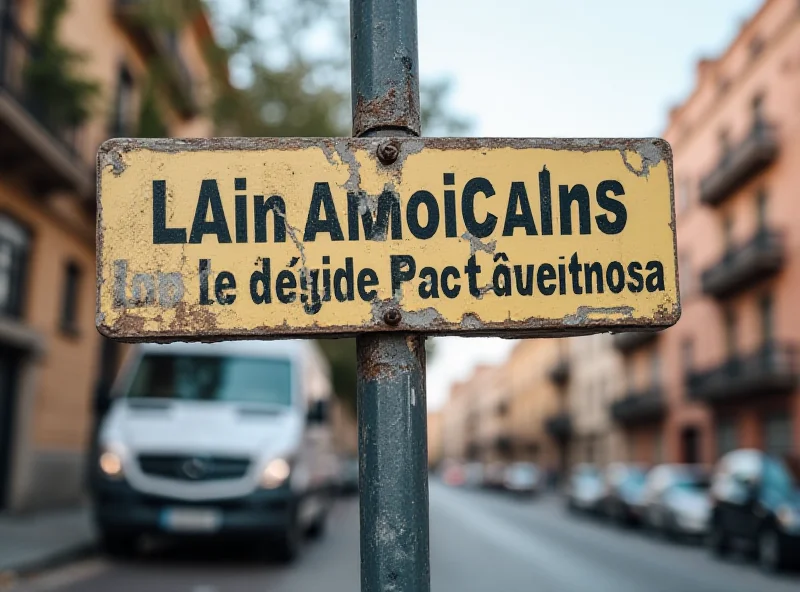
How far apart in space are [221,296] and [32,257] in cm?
1431

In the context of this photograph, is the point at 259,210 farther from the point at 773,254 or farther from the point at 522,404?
the point at 522,404

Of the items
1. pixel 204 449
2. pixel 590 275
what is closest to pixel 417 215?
pixel 590 275

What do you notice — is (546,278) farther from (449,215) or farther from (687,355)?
(687,355)

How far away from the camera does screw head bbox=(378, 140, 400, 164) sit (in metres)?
1.97

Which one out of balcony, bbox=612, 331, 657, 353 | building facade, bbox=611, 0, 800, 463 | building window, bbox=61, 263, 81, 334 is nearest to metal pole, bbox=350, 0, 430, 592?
→ building window, bbox=61, 263, 81, 334

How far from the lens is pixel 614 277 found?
1986 mm

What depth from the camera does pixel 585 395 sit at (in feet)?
180

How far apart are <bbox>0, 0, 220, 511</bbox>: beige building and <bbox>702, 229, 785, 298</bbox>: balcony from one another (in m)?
18.7

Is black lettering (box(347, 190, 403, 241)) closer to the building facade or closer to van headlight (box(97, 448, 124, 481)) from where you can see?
van headlight (box(97, 448, 124, 481))

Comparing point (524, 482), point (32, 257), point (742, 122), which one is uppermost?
point (742, 122)

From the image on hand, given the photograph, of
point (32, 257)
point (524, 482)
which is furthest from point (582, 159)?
point (524, 482)

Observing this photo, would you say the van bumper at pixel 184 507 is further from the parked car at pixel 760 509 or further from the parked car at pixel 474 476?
the parked car at pixel 474 476

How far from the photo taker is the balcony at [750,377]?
27125mm

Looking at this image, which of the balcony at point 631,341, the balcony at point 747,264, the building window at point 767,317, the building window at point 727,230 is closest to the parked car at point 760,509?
the balcony at point 747,264
